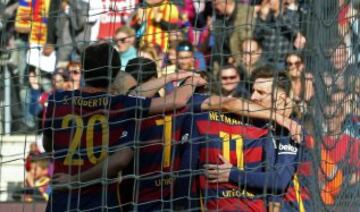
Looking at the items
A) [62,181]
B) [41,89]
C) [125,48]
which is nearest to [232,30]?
[125,48]

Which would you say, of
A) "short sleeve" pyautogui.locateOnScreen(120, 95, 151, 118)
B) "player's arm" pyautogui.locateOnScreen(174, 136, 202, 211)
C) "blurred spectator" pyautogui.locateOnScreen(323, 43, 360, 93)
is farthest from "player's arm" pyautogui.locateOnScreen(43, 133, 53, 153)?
"blurred spectator" pyautogui.locateOnScreen(323, 43, 360, 93)

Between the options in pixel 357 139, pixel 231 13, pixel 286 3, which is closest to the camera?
pixel 357 139

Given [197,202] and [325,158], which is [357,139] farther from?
[197,202]

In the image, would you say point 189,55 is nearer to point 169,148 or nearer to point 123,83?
point 123,83

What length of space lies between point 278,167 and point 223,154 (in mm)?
304

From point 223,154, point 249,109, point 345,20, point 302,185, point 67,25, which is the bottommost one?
point 302,185

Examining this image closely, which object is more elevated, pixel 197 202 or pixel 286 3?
pixel 286 3

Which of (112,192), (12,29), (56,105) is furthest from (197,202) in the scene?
(12,29)

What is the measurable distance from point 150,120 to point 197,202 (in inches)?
20.5

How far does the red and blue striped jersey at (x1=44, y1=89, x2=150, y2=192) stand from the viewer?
6.04 meters

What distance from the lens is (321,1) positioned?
6.01 m

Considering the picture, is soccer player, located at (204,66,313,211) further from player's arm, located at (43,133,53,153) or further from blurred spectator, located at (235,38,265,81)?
blurred spectator, located at (235,38,265,81)

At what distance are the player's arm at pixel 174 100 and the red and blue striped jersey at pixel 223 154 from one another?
0.40 ft

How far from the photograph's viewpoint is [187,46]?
862 cm
